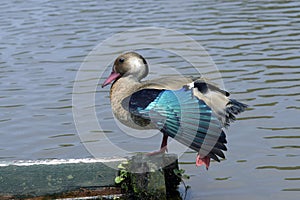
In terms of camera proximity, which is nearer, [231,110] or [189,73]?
[231,110]

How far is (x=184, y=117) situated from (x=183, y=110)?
0.26ft

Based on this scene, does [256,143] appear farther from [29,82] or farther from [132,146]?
[29,82]

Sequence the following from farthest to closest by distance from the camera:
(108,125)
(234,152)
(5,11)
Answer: (5,11)
(108,125)
(234,152)

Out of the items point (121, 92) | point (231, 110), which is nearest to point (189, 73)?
point (121, 92)

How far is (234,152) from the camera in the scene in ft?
23.4

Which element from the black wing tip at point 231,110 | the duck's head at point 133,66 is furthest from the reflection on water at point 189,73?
the duck's head at point 133,66

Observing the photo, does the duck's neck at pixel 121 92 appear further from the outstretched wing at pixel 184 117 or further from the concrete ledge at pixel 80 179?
the concrete ledge at pixel 80 179

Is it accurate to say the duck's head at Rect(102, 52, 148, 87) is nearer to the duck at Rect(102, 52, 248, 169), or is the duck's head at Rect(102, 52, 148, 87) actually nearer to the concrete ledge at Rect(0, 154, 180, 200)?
the duck at Rect(102, 52, 248, 169)

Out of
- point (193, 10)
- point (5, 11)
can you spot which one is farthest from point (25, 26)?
point (193, 10)

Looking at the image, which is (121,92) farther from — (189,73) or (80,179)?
(189,73)

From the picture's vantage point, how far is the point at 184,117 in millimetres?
5164

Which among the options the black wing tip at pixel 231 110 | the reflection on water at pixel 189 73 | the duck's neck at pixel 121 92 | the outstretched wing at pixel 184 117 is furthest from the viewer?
the reflection on water at pixel 189 73

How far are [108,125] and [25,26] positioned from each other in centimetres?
624

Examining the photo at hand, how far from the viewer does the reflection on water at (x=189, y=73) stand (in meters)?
6.80
